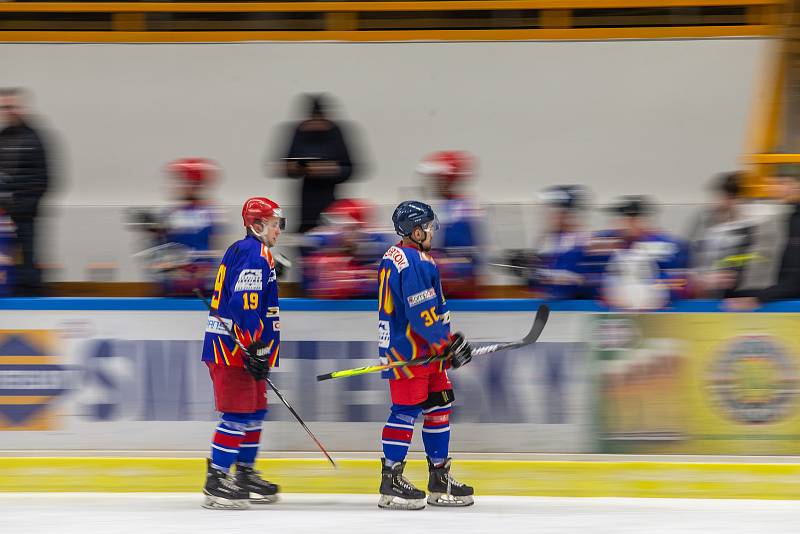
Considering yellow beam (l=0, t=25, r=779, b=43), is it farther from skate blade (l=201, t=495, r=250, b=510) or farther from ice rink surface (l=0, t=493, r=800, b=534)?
skate blade (l=201, t=495, r=250, b=510)

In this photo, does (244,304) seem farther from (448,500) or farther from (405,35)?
(405,35)

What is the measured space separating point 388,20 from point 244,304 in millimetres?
4983

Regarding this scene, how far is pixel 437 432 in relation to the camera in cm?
640

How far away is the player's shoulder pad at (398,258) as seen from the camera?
6242 millimetres

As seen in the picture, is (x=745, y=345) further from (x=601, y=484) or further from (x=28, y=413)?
(x=28, y=413)

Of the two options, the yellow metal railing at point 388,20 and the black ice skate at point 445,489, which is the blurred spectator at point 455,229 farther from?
the yellow metal railing at point 388,20

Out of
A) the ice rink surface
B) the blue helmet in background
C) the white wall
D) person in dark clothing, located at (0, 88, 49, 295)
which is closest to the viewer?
the ice rink surface

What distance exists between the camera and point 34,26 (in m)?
10.8

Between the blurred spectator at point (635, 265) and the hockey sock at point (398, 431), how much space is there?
1236 mm

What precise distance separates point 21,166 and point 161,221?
2.96ft

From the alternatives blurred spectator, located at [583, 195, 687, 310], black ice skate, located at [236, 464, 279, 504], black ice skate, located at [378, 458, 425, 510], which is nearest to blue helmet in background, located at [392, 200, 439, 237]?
blurred spectator, located at [583, 195, 687, 310]

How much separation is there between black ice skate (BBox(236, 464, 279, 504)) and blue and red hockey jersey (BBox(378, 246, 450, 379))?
2.86ft

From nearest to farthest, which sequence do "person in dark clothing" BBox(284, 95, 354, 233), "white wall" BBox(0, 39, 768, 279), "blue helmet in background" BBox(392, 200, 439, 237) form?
"blue helmet in background" BBox(392, 200, 439, 237), "person in dark clothing" BBox(284, 95, 354, 233), "white wall" BBox(0, 39, 768, 279)

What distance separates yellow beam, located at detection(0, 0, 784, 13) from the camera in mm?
10414
